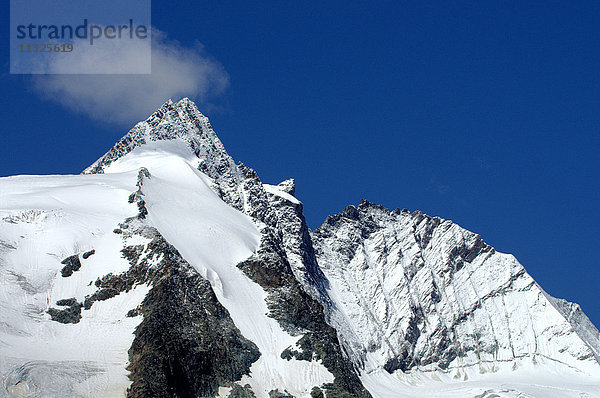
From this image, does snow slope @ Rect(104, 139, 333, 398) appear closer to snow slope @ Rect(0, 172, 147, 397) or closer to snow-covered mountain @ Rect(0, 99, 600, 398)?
snow-covered mountain @ Rect(0, 99, 600, 398)

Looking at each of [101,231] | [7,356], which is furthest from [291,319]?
[7,356]

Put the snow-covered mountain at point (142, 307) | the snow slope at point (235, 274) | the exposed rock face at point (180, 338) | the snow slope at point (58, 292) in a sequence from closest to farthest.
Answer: the snow slope at point (58, 292) → the snow-covered mountain at point (142, 307) → the exposed rock face at point (180, 338) → the snow slope at point (235, 274)

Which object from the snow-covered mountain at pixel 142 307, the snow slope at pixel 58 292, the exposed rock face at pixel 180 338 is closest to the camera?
the snow slope at pixel 58 292

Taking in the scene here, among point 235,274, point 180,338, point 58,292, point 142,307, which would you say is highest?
point 235,274

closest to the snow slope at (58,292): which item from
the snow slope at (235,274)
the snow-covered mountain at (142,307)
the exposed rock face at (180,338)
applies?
the snow-covered mountain at (142,307)

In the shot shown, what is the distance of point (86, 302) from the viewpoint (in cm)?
14238

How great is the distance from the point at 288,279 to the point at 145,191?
36.0 m

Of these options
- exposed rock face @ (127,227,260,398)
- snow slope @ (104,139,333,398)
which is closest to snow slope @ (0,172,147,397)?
exposed rock face @ (127,227,260,398)

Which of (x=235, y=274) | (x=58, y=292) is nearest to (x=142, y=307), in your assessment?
(x=58, y=292)

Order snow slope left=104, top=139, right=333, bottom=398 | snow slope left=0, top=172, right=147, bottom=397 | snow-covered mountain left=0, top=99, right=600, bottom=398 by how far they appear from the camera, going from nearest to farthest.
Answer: snow slope left=0, top=172, right=147, bottom=397
snow-covered mountain left=0, top=99, right=600, bottom=398
snow slope left=104, top=139, right=333, bottom=398

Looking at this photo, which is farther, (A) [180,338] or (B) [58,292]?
(B) [58,292]

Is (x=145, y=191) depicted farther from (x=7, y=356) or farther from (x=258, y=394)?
(x=7, y=356)

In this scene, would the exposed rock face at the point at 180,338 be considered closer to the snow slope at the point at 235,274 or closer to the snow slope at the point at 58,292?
the snow slope at the point at 58,292

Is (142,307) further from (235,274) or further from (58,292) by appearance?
(235,274)
